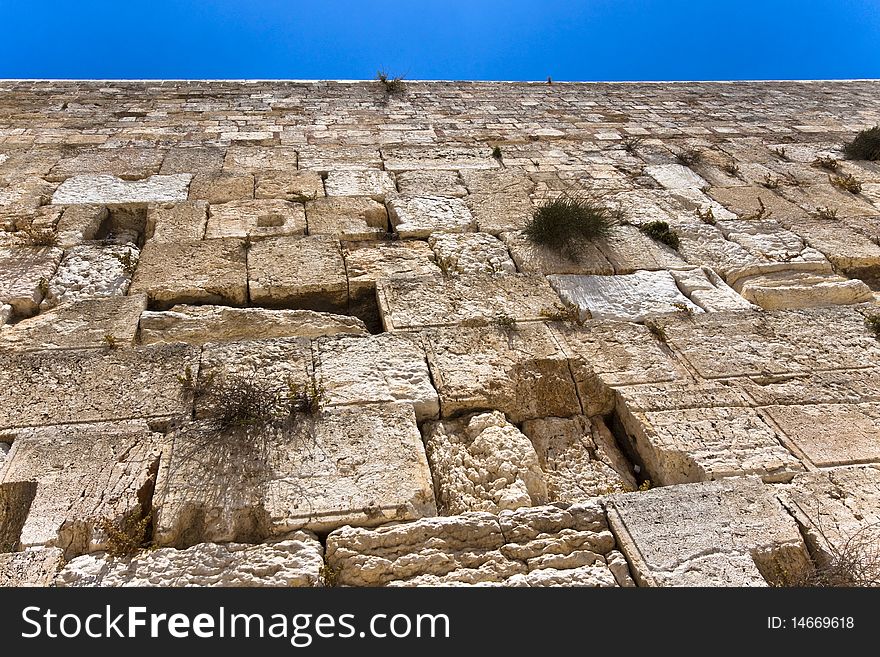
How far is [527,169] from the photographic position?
20.2ft

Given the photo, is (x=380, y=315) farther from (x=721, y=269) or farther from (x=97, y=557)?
(x=721, y=269)

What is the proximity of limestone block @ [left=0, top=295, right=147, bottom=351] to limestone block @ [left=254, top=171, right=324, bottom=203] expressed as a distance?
1900 millimetres

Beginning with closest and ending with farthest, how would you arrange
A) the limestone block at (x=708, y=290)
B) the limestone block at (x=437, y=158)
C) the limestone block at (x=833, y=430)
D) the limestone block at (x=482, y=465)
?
1. the limestone block at (x=482, y=465)
2. the limestone block at (x=833, y=430)
3. the limestone block at (x=708, y=290)
4. the limestone block at (x=437, y=158)

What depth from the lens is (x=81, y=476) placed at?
253cm

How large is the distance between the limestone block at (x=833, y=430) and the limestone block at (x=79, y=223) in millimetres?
4792

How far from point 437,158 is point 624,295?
10.0 ft

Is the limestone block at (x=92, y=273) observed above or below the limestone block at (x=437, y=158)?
below

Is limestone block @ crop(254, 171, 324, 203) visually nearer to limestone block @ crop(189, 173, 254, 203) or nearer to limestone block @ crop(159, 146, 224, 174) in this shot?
limestone block @ crop(189, 173, 254, 203)

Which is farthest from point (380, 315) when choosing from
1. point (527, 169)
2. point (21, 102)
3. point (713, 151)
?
point (21, 102)

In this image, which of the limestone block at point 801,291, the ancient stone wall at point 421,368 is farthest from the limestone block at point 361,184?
the limestone block at point 801,291

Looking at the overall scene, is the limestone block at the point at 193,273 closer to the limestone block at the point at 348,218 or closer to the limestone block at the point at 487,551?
the limestone block at the point at 348,218

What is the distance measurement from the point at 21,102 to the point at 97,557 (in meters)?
7.36

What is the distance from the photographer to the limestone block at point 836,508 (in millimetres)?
2369

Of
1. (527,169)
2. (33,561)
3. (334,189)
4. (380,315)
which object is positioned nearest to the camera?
(33,561)
